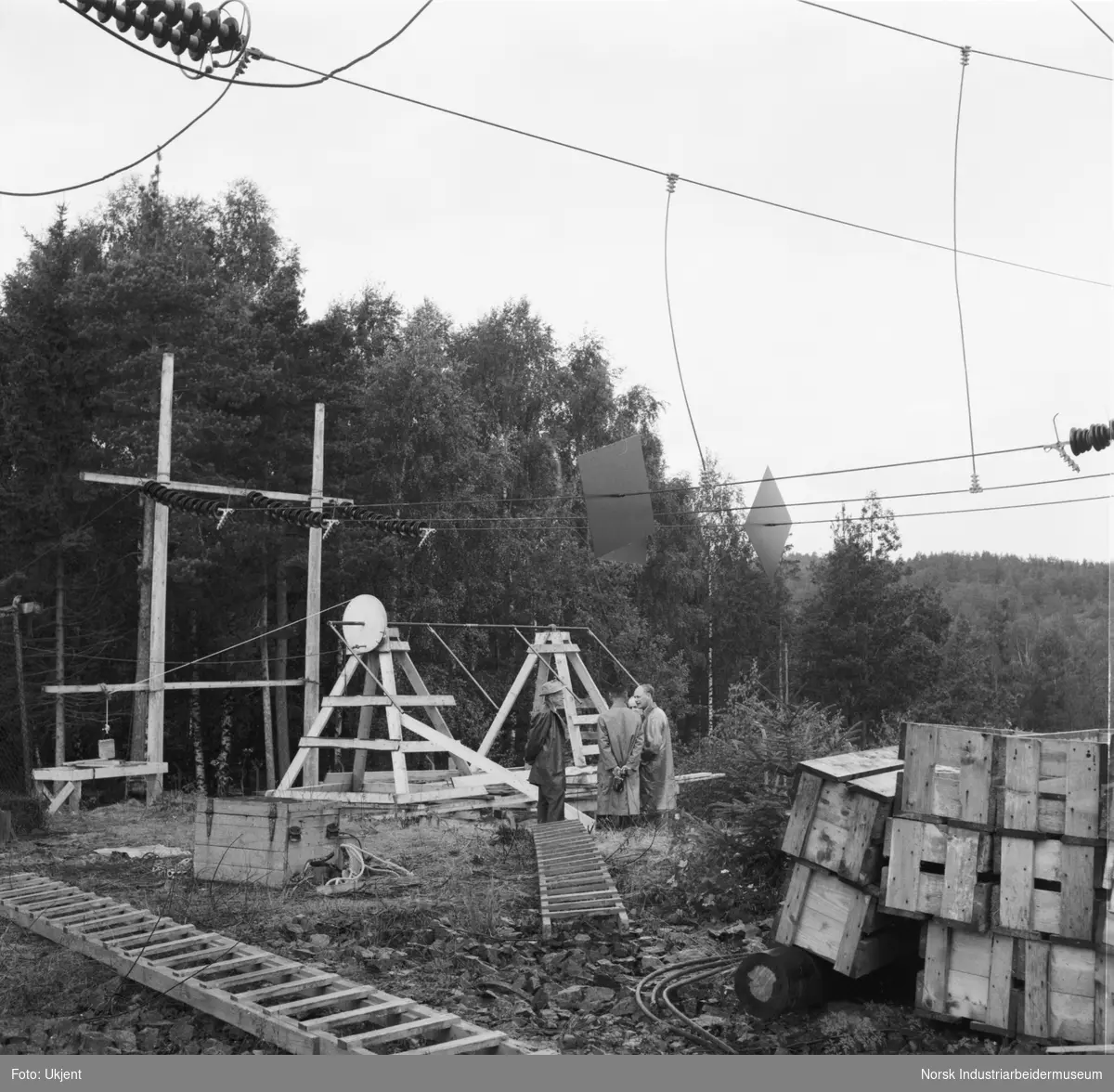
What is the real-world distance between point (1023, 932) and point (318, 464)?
17.1m

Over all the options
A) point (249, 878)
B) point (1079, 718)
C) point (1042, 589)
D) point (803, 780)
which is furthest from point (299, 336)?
point (1042, 589)

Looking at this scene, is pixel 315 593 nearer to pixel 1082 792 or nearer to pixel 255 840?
pixel 255 840

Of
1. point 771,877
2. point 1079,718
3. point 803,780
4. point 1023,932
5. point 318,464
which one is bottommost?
point 1079,718

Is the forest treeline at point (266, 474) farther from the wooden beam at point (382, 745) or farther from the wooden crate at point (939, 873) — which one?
the wooden crate at point (939, 873)

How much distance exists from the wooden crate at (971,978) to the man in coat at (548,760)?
659 cm

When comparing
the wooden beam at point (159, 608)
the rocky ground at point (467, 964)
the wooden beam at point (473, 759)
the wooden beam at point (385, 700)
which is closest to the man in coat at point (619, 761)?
the rocky ground at point (467, 964)

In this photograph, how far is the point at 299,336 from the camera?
33.0 m

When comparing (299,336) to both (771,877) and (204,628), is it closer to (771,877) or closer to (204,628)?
(204,628)

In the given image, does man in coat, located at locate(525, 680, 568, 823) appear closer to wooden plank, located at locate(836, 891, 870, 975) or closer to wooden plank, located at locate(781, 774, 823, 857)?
wooden plank, located at locate(781, 774, 823, 857)

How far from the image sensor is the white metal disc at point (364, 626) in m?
16.1

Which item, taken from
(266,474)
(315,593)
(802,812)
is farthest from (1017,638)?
(802,812)

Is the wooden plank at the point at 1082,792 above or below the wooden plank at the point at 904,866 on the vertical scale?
above

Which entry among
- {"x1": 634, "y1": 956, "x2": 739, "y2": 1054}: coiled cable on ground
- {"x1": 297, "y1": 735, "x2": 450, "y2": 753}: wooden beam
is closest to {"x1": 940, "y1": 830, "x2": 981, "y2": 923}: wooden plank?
{"x1": 634, "y1": 956, "x2": 739, "y2": 1054}: coiled cable on ground

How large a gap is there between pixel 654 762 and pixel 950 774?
7.15 metres
